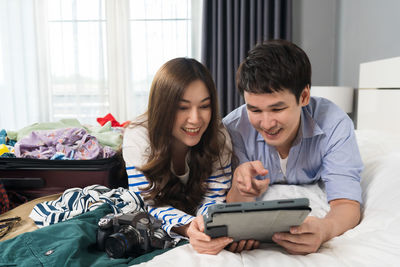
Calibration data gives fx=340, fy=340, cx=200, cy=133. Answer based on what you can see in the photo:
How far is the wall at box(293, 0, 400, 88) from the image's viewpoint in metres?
1.99

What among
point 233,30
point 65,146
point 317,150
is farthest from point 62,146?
point 233,30

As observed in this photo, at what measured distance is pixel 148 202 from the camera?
1143 millimetres

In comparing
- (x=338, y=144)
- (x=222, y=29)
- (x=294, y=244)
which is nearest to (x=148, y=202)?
(x=294, y=244)

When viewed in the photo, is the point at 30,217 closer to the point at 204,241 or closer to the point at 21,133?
the point at 204,241

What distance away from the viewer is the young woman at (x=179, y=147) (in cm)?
109

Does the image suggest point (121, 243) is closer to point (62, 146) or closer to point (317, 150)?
point (317, 150)

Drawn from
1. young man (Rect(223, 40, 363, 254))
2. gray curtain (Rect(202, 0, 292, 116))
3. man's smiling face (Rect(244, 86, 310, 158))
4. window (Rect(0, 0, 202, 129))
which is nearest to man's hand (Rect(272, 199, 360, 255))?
young man (Rect(223, 40, 363, 254))

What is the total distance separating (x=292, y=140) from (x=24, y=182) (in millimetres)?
1162

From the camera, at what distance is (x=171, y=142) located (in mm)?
1198

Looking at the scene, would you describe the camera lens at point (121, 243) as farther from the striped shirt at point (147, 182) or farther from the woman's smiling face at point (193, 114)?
the woman's smiling face at point (193, 114)

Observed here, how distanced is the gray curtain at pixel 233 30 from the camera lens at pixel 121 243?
253 centimetres

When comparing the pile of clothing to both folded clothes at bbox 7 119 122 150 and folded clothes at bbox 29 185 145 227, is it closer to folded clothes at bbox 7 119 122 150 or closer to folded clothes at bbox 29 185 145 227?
folded clothes at bbox 7 119 122 150

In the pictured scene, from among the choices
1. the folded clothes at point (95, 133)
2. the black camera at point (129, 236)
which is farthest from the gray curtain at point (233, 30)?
the black camera at point (129, 236)

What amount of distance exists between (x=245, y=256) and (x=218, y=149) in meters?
0.50
